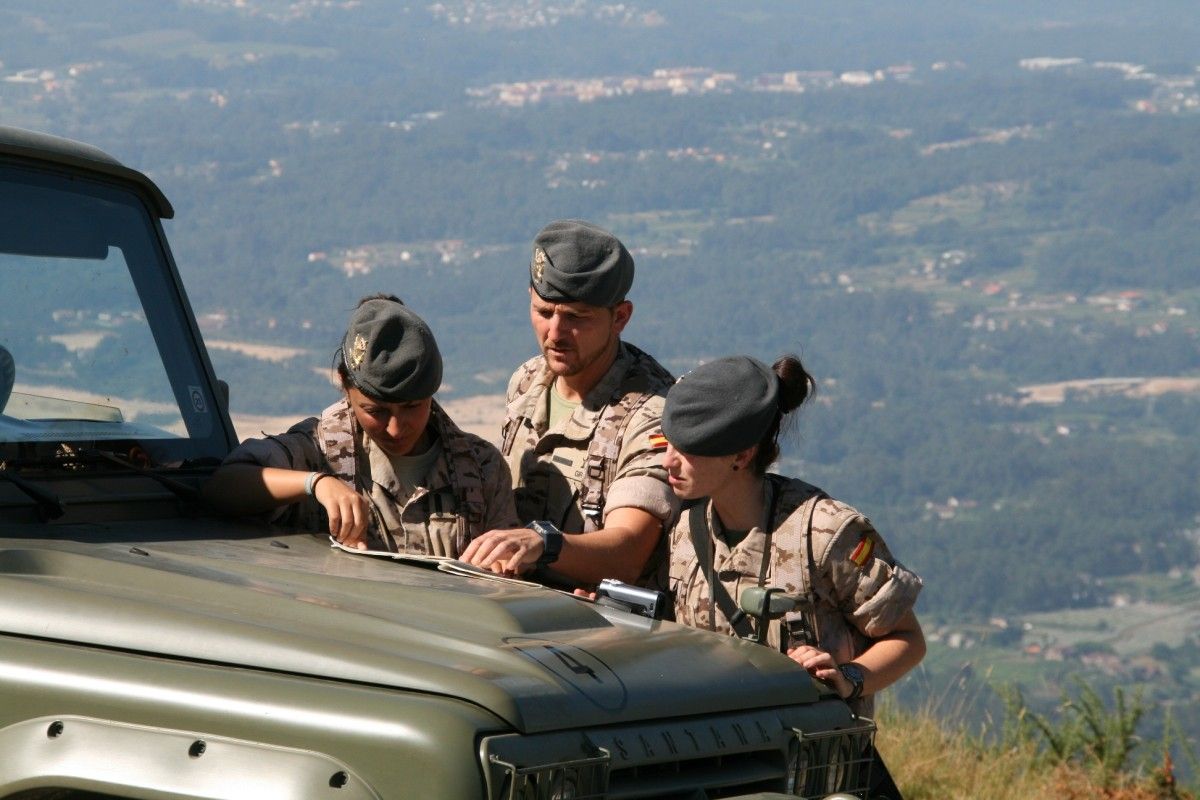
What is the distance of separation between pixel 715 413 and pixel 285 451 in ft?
3.72

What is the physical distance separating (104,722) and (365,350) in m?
1.42

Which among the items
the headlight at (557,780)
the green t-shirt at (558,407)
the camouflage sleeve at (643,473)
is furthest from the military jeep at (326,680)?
the green t-shirt at (558,407)

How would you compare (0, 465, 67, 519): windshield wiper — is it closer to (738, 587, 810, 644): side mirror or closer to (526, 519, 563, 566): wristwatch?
(526, 519, 563, 566): wristwatch

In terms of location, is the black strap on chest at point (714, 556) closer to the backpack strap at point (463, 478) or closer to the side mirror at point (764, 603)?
the side mirror at point (764, 603)

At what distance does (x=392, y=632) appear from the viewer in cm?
321

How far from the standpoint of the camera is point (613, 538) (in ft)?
15.0

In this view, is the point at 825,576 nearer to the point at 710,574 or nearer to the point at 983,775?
the point at 710,574

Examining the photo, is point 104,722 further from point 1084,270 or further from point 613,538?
point 1084,270

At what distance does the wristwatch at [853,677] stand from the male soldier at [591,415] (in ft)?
2.66

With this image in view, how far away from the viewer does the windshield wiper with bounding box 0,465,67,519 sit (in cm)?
402

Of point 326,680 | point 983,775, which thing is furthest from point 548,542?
point 983,775

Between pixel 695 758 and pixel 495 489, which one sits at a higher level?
pixel 495 489

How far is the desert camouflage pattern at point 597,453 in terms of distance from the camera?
4.79 m

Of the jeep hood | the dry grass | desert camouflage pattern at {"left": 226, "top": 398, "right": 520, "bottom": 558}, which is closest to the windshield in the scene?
desert camouflage pattern at {"left": 226, "top": 398, "right": 520, "bottom": 558}
